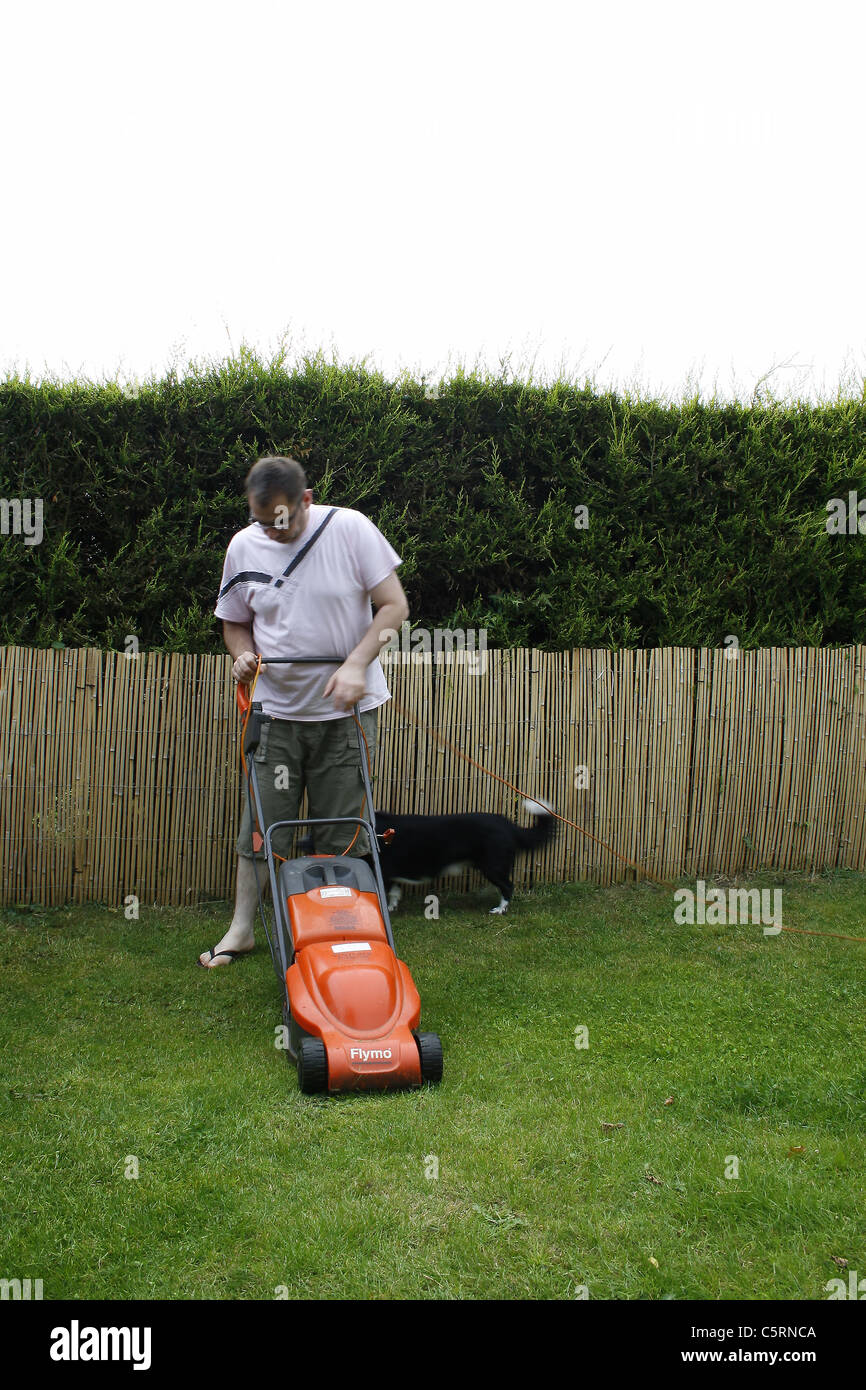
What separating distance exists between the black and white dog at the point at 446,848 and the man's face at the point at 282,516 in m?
1.83

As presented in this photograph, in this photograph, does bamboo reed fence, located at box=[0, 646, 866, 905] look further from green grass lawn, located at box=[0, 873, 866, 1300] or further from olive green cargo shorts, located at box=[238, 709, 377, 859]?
olive green cargo shorts, located at box=[238, 709, 377, 859]

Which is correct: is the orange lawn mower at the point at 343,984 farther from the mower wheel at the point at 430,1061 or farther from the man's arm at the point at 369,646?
the man's arm at the point at 369,646

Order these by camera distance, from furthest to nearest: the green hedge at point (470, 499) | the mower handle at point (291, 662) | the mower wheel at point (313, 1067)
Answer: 1. the green hedge at point (470, 499)
2. the mower handle at point (291, 662)
3. the mower wheel at point (313, 1067)

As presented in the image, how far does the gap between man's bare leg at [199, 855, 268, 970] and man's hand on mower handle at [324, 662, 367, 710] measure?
3.28 feet

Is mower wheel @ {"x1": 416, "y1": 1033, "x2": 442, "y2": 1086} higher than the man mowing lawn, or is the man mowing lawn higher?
the man mowing lawn

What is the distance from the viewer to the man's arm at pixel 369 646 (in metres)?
3.56

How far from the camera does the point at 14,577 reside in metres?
5.17

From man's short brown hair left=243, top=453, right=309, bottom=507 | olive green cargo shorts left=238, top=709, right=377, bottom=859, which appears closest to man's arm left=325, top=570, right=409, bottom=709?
olive green cargo shorts left=238, top=709, right=377, bottom=859

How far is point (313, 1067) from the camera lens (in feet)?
9.50

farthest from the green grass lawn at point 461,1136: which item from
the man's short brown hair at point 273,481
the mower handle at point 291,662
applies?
the man's short brown hair at point 273,481

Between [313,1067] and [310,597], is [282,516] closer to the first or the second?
[310,597]

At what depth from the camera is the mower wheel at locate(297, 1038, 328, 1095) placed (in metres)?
2.90

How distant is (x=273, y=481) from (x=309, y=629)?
594 mm

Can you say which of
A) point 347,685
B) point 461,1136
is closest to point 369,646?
point 347,685
